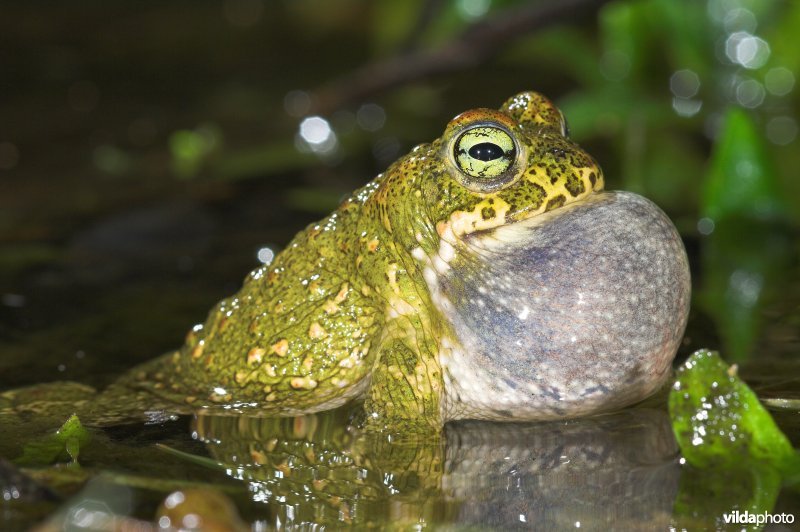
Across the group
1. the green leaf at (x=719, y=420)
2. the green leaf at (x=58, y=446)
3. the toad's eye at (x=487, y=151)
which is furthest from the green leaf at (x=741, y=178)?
the green leaf at (x=58, y=446)

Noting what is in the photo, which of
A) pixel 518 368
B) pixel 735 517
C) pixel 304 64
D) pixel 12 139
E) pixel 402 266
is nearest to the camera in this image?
pixel 735 517

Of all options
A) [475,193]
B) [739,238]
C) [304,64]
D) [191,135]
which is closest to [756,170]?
[739,238]

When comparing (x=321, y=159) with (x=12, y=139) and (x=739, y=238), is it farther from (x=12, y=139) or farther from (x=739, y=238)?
(x=739, y=238)

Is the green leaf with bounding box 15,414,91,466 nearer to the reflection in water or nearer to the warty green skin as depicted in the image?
the reflection in water

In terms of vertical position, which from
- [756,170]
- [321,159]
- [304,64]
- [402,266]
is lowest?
[402,266]

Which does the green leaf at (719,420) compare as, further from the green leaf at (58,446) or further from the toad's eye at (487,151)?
the green leaf at (58,446)

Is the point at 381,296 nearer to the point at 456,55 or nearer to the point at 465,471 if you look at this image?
the point at 465,471
